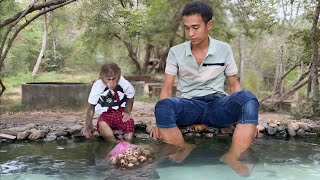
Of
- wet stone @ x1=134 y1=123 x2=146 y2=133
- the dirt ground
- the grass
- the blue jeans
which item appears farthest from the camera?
the grass

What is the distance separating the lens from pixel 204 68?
3.56 metres

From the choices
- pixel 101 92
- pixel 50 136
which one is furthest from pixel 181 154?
pixel 50 136

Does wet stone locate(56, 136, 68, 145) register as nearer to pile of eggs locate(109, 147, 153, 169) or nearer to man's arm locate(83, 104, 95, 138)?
man's arm locate(83, 104, 95, 138)

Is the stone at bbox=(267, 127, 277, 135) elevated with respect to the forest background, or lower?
lower

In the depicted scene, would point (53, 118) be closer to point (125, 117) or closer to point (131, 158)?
point (125, 117)

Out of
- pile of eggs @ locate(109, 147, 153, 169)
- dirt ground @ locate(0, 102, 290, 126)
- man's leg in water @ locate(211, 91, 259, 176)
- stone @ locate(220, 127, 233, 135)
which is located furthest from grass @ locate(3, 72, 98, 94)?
man's leg in water @ locate(211, 91, 259, 176)

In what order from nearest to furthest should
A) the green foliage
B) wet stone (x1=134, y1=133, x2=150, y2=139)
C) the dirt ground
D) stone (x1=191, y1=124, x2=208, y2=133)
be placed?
stone (x1=191, y1=124, x2=208, y2=133) → wet stone (x1=134, y1=133, x2=150, y2=139) → the dirt ground → the green foliage

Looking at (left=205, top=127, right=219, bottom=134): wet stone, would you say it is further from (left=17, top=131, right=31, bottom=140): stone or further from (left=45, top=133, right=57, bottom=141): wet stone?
(left=17, top=131, right=31, bottom=140): stone

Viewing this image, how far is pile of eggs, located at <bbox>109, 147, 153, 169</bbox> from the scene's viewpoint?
298 centimetres

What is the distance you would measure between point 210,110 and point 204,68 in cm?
39

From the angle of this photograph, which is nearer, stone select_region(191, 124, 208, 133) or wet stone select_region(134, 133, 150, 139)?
stone select_region(191, 124, 208, 133)

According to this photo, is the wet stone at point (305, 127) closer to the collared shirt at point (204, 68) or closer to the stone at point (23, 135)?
the collared shirt at point (204, 68)

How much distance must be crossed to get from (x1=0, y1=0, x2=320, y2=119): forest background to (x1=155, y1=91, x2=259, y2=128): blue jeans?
100 inches

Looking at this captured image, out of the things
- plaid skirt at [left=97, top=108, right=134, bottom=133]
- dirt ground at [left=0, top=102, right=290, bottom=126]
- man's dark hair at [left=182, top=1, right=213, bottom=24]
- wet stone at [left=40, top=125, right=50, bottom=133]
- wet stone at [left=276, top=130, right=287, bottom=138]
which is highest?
man's dark hair at [left=182, top=1, right=213, bottom=24]
